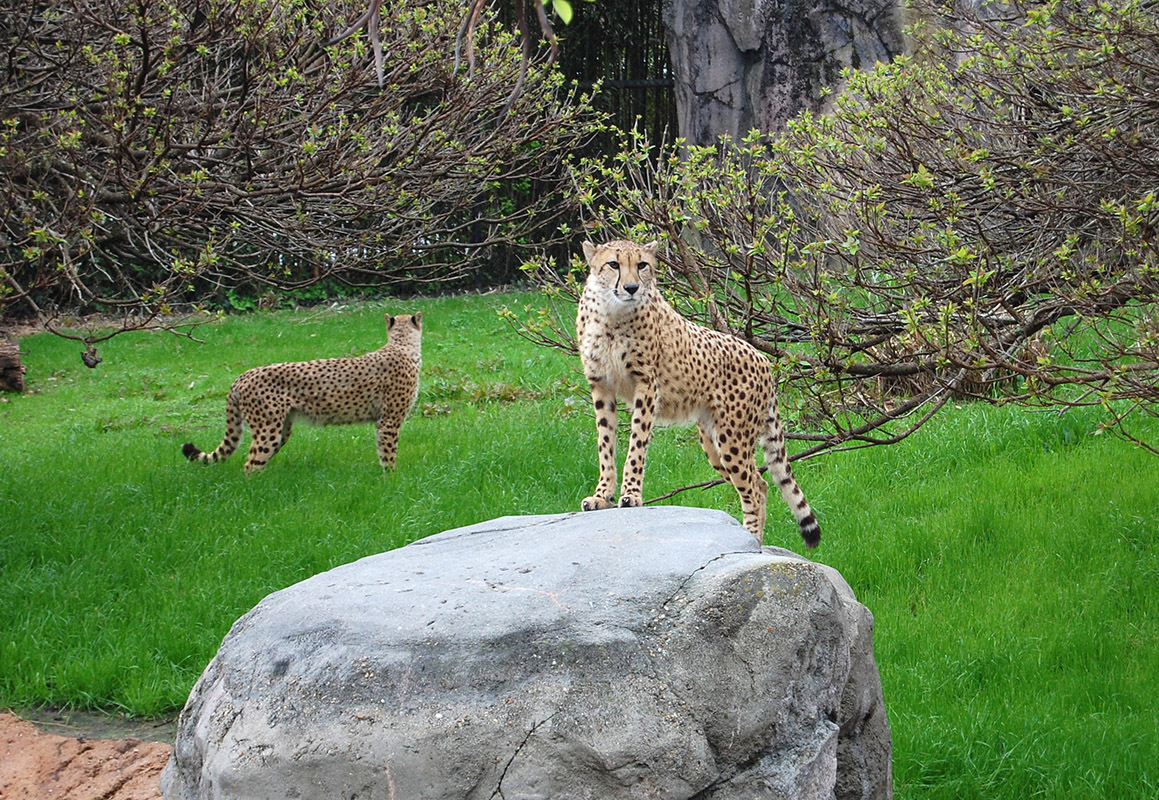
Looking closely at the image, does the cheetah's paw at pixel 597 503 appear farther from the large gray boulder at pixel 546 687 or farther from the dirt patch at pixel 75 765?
the dirt patch at pixel 75 765

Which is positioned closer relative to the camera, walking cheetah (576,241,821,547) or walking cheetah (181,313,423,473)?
walking cheetah (576,241,821,547)

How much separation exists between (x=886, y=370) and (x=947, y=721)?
1.51m

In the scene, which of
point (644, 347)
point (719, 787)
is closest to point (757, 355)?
point (644, 347)

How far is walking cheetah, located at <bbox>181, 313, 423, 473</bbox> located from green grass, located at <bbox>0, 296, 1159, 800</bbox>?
22 centimetres

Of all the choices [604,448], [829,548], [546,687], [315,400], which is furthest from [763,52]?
[546,687]

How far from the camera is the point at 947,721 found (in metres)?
4.66

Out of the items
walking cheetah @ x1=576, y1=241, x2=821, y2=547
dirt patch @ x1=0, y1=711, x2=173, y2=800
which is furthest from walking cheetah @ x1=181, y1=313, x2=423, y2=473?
walking cheetah @ x1=576, y1=241, x2=821, y2=547

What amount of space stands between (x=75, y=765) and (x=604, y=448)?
8.67 ft

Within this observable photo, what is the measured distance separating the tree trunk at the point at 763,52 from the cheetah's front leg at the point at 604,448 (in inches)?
367

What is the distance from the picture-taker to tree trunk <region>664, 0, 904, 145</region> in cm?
1378

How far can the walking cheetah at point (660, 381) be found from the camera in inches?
183

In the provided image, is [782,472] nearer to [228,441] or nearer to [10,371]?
[228,441]

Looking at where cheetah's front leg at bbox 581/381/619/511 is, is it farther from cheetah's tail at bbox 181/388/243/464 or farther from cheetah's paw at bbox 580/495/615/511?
cheetah's tail at bbox 181/388/243/464

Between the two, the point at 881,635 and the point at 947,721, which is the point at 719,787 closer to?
the point at 947,721
